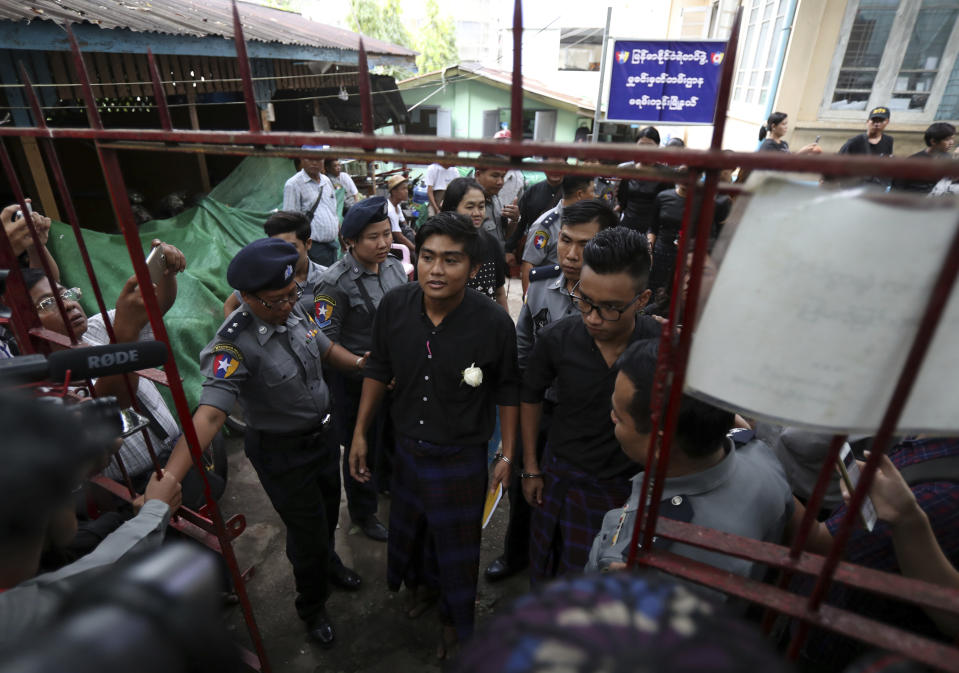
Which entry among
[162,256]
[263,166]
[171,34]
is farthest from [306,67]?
[162,256]

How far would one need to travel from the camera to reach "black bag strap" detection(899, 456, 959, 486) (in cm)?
127

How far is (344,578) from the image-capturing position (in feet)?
9.34

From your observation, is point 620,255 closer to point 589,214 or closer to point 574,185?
point 589,214

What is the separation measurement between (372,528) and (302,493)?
1018mm

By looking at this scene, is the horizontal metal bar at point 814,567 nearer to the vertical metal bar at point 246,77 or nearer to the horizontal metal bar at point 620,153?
the horizontal metal bar at point 620,153

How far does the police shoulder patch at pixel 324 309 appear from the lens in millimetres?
2965

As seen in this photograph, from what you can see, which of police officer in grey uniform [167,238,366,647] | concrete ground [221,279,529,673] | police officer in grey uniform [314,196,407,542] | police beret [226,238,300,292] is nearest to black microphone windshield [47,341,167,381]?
police officer in grey uniform [167,238,366,647]

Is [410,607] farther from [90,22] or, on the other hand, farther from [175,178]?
[175,178]

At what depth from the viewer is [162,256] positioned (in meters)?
1.99

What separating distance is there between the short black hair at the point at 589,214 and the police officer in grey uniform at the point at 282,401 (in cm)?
136


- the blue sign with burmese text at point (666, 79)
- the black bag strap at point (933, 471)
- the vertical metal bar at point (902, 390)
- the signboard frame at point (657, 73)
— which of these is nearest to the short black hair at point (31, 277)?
the vertical metal bar at point (902, 390)

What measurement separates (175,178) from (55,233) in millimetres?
3548

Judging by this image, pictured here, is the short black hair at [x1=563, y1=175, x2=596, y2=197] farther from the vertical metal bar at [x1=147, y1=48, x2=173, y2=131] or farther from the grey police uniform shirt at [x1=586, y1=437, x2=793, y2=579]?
the vertical metal bar at [x1=147, y1=48, x2=173, y2=131]

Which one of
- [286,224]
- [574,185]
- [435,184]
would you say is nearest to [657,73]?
[435,184]
